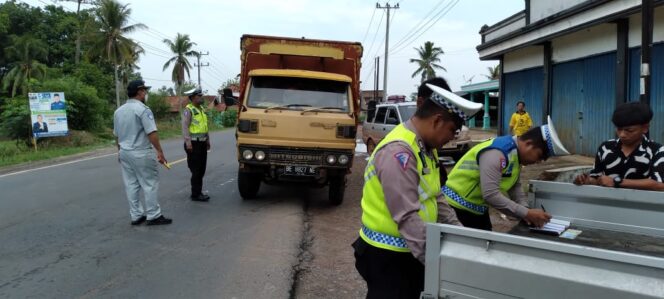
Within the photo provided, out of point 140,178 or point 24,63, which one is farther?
point 24,63

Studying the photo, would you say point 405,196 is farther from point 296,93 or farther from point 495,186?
point 296,93

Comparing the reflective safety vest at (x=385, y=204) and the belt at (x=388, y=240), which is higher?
the reflective safety vest at (x=385, y=204)

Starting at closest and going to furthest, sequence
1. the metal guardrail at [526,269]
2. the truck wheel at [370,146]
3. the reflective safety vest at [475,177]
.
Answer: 1. the metal guardrail at [526,269]
2. the reflective safety vest at [475,177]
3. the truck wheel at [370,146]

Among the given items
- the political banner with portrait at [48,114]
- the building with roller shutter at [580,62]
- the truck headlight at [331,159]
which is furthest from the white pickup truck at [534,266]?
the political banner with portrait at [48,114]

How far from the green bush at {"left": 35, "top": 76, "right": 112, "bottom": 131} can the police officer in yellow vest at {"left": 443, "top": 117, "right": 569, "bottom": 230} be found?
23119 millimetres

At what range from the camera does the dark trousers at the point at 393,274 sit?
7.44 ft

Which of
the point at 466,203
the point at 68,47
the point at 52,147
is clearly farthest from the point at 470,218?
the point at 68,47

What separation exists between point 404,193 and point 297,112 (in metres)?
5.26

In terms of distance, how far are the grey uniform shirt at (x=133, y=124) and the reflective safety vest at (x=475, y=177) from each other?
4083mm

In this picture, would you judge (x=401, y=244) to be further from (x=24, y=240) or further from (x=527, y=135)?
(x=24, y=240)

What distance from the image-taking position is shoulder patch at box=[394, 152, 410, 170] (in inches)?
82.4

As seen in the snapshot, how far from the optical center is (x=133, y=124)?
240 inches

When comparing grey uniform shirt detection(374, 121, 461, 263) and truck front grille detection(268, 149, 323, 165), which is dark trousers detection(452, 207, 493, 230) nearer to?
grey uniform shirt detection(374, 121, 461, 263)

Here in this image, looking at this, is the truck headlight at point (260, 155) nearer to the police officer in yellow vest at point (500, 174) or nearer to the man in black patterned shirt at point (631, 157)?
the police officer in yellow vest at point (500, 174)
